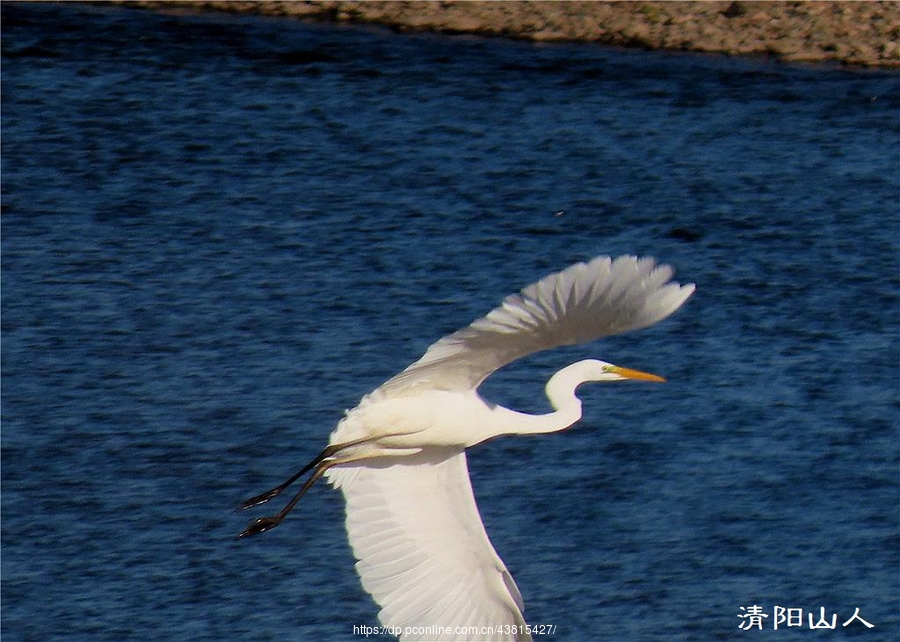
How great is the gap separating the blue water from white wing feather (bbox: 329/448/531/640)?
163 cm

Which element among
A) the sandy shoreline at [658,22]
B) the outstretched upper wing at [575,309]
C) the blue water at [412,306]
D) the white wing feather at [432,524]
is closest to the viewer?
the outstretched upper wing at [575,309]

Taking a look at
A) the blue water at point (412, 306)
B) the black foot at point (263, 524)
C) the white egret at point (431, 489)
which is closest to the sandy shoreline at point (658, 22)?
the blue water at point (412, 306)

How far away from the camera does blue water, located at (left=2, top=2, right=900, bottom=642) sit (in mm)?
8070

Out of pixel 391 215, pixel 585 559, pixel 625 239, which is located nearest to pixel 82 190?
pixel 391 215

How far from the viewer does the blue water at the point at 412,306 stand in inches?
318

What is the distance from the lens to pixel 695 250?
11938mm

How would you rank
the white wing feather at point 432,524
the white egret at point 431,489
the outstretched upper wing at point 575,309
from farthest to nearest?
the white egret at point 431,489 → the white wing feather at point 432,524 → the outstretched upper wing at point 575,309

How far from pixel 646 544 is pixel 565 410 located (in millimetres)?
2715


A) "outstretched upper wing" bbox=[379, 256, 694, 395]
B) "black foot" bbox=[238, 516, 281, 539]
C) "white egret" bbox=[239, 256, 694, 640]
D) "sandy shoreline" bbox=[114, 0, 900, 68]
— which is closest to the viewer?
"outstretched upper wing" bbox=[379, 256, 694, 395]

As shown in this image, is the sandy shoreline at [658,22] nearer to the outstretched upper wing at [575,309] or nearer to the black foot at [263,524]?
the black foot at [263,524]

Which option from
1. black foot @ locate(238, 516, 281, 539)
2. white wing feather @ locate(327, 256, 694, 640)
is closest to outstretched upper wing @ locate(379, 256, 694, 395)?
white wing feather @ locate(327, 256, 694, 640)

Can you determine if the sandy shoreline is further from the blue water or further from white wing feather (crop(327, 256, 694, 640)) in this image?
white wing feather (crop(327, 256, 694, 640))

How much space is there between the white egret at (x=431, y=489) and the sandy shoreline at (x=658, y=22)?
30.4 ft

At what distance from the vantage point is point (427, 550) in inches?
231
